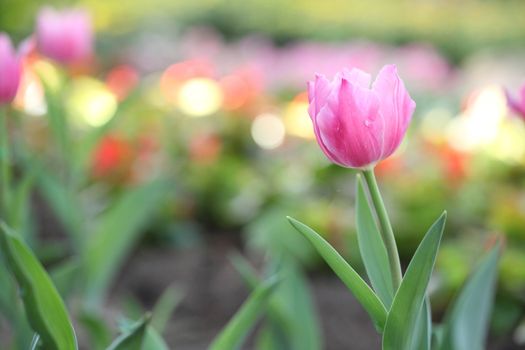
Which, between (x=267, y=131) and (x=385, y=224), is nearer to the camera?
(x=385, y=224)

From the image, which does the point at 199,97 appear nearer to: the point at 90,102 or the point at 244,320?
the point at 90,102

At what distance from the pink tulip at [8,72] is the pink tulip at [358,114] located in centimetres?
59

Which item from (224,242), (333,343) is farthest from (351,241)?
(224,242)

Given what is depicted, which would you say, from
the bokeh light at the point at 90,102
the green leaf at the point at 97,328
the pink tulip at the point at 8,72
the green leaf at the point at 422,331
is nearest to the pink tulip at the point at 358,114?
the green leaf at the point at 422,331

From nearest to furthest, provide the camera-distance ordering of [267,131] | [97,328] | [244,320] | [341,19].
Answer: [244,320], [97,328], [267,131], [341,19]

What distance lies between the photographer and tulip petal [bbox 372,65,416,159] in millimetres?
958

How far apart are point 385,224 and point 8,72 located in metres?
0.67

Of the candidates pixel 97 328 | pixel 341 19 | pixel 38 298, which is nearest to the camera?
pixel 38 298

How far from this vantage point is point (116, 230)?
2004 millimetres

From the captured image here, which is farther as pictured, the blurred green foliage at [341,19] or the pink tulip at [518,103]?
the blurred green foliage at [341,19]

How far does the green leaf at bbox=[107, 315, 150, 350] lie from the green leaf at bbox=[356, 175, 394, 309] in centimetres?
28

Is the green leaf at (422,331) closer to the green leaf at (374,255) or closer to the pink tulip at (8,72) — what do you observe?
the green leaf at (374,255)

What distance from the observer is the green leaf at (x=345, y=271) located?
974mm

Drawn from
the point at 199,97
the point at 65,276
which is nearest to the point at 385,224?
the point at 65,276
